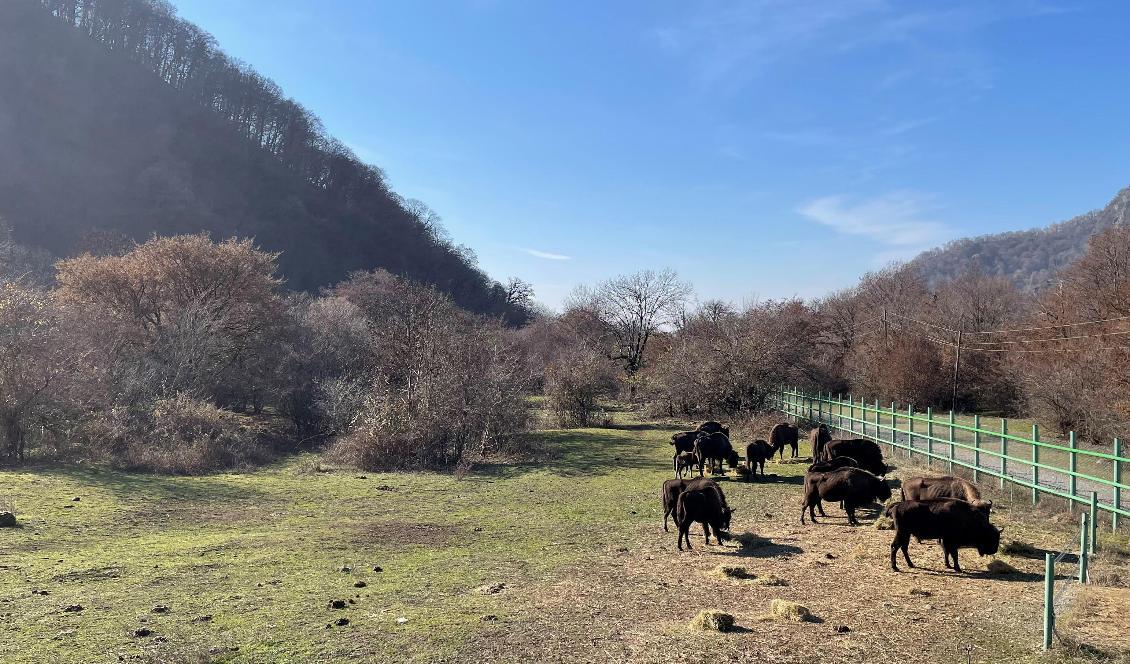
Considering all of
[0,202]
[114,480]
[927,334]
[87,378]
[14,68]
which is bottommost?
[114,480]

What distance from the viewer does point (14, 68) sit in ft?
224

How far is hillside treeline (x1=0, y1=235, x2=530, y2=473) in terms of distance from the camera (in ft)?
59.3

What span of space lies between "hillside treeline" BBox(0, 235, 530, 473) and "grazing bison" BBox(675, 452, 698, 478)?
20.7 feet

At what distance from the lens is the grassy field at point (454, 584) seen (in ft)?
19.9

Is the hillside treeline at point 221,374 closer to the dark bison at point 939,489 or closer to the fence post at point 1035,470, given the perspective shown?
the dark bison at point 939,489

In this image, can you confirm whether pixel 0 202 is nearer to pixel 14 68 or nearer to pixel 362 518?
pixel 14 68

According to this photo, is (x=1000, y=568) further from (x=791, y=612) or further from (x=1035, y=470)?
(x=1035, y=470)

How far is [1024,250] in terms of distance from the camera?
105688mm

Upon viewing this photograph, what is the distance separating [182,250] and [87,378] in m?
11.7

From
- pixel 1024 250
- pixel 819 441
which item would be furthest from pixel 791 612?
pixel 1024 250

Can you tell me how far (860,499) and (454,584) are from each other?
7.13 meters

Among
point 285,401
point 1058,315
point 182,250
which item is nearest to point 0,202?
point 182,250

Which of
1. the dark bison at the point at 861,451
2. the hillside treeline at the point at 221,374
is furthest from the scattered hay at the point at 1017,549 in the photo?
the hillside treeline at the point at 221,374

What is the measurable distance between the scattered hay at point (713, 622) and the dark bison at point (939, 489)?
550 cm
